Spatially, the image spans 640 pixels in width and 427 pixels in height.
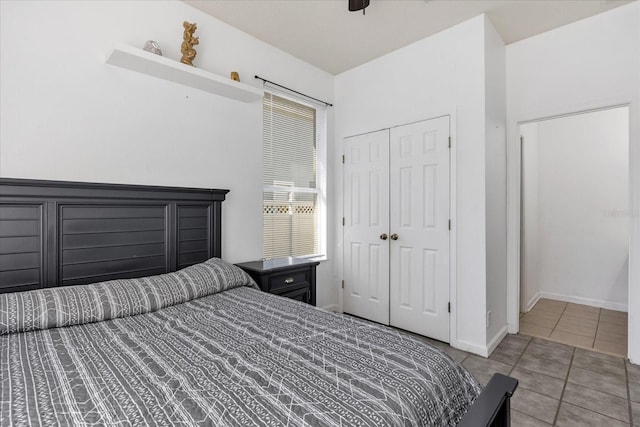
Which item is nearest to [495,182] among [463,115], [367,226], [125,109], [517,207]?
[517,207]

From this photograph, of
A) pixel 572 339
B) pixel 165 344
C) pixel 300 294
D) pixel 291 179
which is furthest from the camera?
pixel 291 179

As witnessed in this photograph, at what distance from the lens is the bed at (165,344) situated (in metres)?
0.85

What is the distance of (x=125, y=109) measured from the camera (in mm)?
2139

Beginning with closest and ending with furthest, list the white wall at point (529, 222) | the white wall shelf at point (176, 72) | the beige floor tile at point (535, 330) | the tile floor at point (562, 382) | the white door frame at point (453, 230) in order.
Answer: the tile floor at point (562, 382) < the white wall shelf at point (176, 72) < the white door frame at point (453, 230) < the beige floor tile at point (535, 330) < the white wall at point (529, 222)

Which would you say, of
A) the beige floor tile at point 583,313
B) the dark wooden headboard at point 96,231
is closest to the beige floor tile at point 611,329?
the beige floor tile at point 583,313

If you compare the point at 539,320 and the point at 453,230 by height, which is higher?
the point at 453,230

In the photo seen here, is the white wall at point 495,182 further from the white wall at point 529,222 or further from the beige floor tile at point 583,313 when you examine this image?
the beige floor tile at point 583,313

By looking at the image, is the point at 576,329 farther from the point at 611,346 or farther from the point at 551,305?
the point at 551,305

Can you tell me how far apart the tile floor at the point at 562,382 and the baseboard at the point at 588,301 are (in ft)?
5.18

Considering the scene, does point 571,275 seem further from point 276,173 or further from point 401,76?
point 276,173

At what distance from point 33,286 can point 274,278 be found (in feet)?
4.65

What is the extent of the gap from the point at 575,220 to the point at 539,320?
148cm

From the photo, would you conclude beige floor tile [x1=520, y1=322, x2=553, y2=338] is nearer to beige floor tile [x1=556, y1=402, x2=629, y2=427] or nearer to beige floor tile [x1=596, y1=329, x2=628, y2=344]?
beige floor tile [x1=596, y1=329, x2=628, y2=344]

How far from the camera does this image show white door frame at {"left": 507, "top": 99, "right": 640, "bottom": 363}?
2.40 meters
